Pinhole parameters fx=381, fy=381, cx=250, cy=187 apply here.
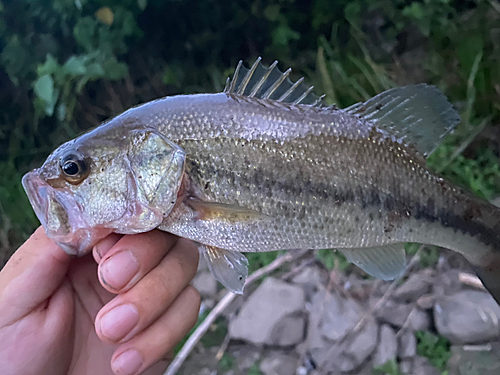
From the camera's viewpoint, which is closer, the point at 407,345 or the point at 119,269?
the point at 119,269

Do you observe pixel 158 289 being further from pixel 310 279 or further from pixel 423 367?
pixel 423 367

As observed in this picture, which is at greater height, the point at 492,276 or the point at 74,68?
the point at 74,68

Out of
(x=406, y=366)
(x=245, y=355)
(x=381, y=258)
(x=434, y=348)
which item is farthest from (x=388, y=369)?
(x=381, y=258)

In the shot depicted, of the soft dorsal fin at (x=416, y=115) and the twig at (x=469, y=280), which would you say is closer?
the soft dorsal fin at (x=416, y=115)

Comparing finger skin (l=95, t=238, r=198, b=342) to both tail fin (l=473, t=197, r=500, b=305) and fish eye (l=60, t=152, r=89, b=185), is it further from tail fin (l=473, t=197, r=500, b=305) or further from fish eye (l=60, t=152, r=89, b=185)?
tail fin (l=473, t=197, r=500, b=305)

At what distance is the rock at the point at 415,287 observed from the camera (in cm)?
173

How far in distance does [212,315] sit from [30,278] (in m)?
0.91

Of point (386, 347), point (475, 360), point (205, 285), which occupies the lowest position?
point (475, 360)

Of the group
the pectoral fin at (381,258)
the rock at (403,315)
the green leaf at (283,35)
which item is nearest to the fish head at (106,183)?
the pectoral fin at (381,258)

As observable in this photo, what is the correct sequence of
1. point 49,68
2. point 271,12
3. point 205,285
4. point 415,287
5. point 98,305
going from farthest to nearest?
point 271,12 → point 205,285 → point 415,287 → point 49,68 → point 98,305

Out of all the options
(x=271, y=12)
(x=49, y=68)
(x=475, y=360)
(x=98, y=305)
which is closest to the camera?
(x=98, y=305)

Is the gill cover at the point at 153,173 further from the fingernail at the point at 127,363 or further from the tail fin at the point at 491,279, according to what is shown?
the tail fin at the point at 491,279

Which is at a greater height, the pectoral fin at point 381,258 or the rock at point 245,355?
the pectoral fin at point 381,258

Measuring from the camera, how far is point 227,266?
866mm
